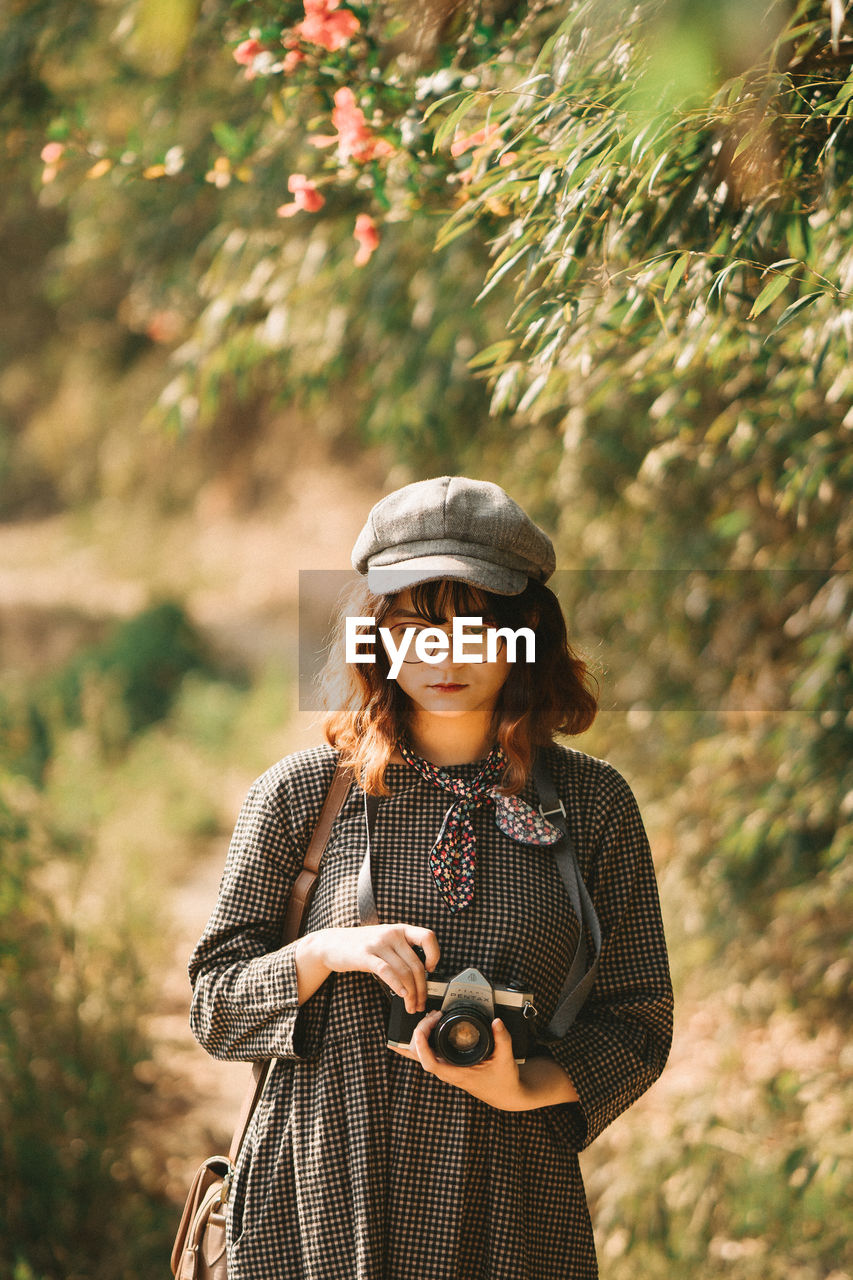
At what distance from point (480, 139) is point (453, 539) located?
2.43 feet

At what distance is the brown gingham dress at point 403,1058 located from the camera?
1299mm

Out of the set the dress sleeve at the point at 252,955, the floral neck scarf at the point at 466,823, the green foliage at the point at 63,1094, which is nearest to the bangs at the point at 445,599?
the floral neck scarf at the point at 466,823

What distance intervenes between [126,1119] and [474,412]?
7.86 ft

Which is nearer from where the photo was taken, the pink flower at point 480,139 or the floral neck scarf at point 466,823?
the floral neck scarf at point 466,823

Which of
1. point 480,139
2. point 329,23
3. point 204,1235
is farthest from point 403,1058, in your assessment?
point 329,23

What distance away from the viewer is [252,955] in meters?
1.37

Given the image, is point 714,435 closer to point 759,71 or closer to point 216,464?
point 759,71

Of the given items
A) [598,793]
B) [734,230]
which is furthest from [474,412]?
[598,793]

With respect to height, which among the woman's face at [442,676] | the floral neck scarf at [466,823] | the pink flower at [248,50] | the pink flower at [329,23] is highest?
the pink flower at [248,50]

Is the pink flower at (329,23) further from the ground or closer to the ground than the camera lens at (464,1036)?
further from the ground

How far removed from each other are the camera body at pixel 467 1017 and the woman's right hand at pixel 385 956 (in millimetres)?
22

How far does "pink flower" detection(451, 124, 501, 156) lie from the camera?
5.18 feet

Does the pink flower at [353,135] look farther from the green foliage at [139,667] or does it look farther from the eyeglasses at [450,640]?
the green foliage at [139,667]

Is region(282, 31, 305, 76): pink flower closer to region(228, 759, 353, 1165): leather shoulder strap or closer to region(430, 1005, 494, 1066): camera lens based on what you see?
region(228, 759, 353, 1165): leather shoulder strap
